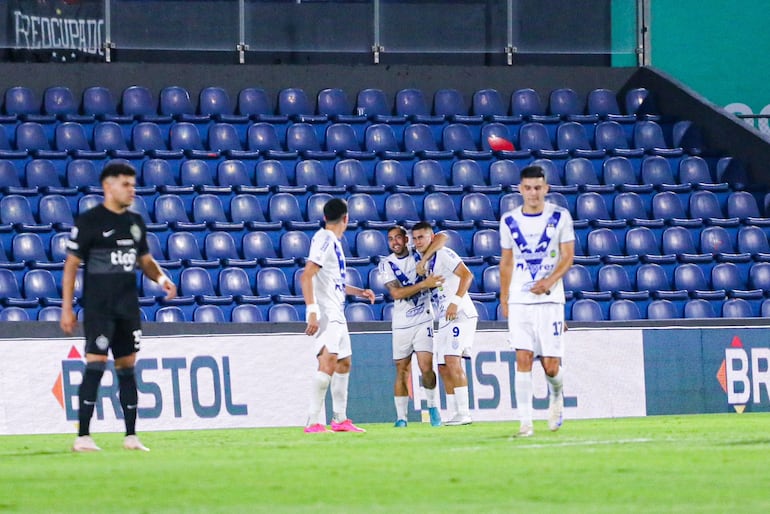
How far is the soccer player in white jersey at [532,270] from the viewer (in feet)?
36.9

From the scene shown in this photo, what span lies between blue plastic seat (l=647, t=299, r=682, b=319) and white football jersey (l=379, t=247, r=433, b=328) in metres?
5.86

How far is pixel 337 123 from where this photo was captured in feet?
74.4

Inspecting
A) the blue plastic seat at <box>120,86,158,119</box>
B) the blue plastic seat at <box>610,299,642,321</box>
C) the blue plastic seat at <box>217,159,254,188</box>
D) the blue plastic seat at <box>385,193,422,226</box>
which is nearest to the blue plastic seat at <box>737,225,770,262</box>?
the blue plastic seat at <box>610,299,642,321</box>

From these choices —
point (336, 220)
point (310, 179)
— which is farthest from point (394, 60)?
point (336, 220)

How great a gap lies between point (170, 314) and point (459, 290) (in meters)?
4.80

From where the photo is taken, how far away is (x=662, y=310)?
66.5 ft

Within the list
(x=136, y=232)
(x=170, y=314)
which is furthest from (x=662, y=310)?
(x=136, y=232)

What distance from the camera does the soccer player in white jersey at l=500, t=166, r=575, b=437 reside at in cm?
1125

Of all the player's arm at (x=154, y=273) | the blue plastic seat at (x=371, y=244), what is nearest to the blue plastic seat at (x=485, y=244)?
the blue plastic seat at (x=371, y=244)

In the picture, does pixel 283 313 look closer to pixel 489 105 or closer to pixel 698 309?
pixel 698 309

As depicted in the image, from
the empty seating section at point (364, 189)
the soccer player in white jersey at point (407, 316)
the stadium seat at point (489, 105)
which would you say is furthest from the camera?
the stadium seat at point (489, 105)

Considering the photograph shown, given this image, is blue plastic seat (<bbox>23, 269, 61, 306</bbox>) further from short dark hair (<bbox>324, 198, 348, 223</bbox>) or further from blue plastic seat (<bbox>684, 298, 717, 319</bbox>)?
blue plastic seat (<bbox>684, 298, 717, 319</bbox>)

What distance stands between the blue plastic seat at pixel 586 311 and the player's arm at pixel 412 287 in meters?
5.14

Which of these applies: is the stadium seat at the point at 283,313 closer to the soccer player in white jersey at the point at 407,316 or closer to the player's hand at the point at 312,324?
the soccer player in white jersey at the point at 407,316
